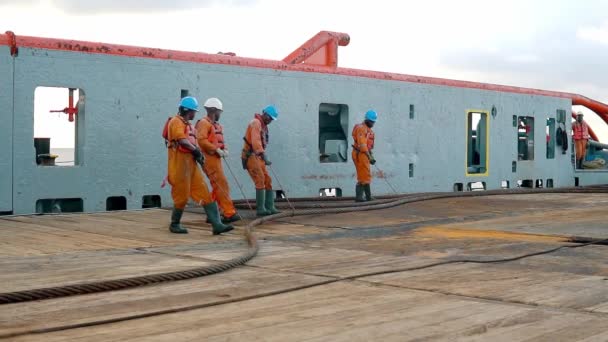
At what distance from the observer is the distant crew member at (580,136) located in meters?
24.6

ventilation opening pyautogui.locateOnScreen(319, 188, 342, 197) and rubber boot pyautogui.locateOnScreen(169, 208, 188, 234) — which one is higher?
ventilation opening pyautogui.locateOnScreen(319, 188, 342, 197)

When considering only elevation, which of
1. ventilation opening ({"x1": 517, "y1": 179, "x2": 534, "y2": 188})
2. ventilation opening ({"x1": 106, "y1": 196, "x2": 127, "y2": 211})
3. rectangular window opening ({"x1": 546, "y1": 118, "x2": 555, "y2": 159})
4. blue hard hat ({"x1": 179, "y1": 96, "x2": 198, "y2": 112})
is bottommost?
ventilation opening ({"x1": 106, "y1": 196, "x2": 127, "y2": 211})

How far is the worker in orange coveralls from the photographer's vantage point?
33.1 feet

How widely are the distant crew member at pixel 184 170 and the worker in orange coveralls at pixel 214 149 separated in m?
0.51

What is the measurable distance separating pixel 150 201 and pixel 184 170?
4.11m

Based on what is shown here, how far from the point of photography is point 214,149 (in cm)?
1003

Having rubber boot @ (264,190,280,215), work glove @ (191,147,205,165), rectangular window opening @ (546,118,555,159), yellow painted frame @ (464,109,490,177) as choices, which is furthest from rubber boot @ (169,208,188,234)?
rectangular window opening @ (546,118,555,159)

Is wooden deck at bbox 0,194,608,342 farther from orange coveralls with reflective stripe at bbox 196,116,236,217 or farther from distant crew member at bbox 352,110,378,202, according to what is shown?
distant crew member at bbox 352,110,378,202

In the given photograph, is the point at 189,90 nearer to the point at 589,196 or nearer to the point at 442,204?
the point at 442,204

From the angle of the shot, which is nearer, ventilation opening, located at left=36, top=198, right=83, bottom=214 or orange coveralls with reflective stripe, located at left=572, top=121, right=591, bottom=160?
ventilation opening, located at left=36, top=198, right=83, bottom=214

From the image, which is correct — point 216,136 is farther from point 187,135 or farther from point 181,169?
point 181,169

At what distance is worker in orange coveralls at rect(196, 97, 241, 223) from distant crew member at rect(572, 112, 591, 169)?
1697 cm

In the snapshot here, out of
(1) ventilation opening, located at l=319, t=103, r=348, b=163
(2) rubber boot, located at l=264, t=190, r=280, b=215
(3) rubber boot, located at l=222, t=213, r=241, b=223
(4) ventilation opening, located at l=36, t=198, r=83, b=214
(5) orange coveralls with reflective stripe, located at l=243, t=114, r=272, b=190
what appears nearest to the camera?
(3) rubber boot, located at l=222, t=213, r=241, b=223

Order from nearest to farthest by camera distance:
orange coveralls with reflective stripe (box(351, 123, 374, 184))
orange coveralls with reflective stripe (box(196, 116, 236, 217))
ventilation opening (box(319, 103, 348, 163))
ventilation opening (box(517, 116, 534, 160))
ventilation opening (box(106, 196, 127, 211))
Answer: orange coveralls with reflective stripe (box(196, 116, 236, 217)), ventilation opening (box(106, 196, 127, 211)), orange coveralls with reflective stripe (box(351, 123, 374, 184)), ventilation opening (box(319, 103, 348, 163)), ventilation opening (box(517, 116, 534, 160))
